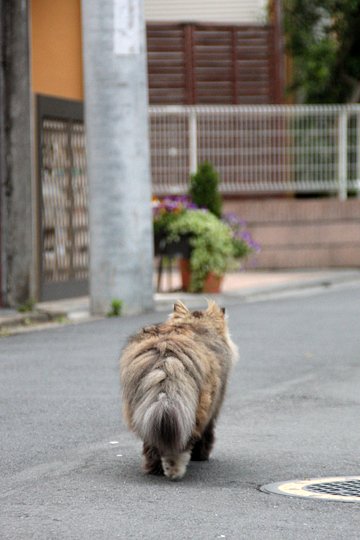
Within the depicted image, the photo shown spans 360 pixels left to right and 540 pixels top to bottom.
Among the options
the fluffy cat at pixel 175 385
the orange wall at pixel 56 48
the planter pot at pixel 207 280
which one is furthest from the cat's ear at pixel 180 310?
the planter pot at pixel 207 280

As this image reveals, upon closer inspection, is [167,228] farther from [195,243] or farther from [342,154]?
[342,154]

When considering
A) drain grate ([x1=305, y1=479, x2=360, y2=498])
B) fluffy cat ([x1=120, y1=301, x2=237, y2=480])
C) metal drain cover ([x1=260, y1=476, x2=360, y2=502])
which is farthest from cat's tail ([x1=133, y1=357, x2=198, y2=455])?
drain grate ([x1=305, y1=479, x2=360, y2=498])

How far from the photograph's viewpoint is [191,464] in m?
8.25

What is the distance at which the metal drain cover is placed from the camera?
7230 mm

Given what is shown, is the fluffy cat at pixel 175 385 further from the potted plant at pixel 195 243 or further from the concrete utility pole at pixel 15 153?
the potted plant at pixel 195 243

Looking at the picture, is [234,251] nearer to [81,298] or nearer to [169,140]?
[81,298]

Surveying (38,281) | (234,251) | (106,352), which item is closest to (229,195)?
(234,251)

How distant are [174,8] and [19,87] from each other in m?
14.1

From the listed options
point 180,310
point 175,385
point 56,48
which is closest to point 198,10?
point 56,48

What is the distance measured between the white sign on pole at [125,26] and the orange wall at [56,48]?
150cm

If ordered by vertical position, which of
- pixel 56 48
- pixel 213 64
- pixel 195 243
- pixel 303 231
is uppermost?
pixel 213 64

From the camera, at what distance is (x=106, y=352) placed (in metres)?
13.6

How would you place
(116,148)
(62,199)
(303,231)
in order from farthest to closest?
(303,231) → (62,199) → (116,148)

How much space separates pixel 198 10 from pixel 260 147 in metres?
6.62
